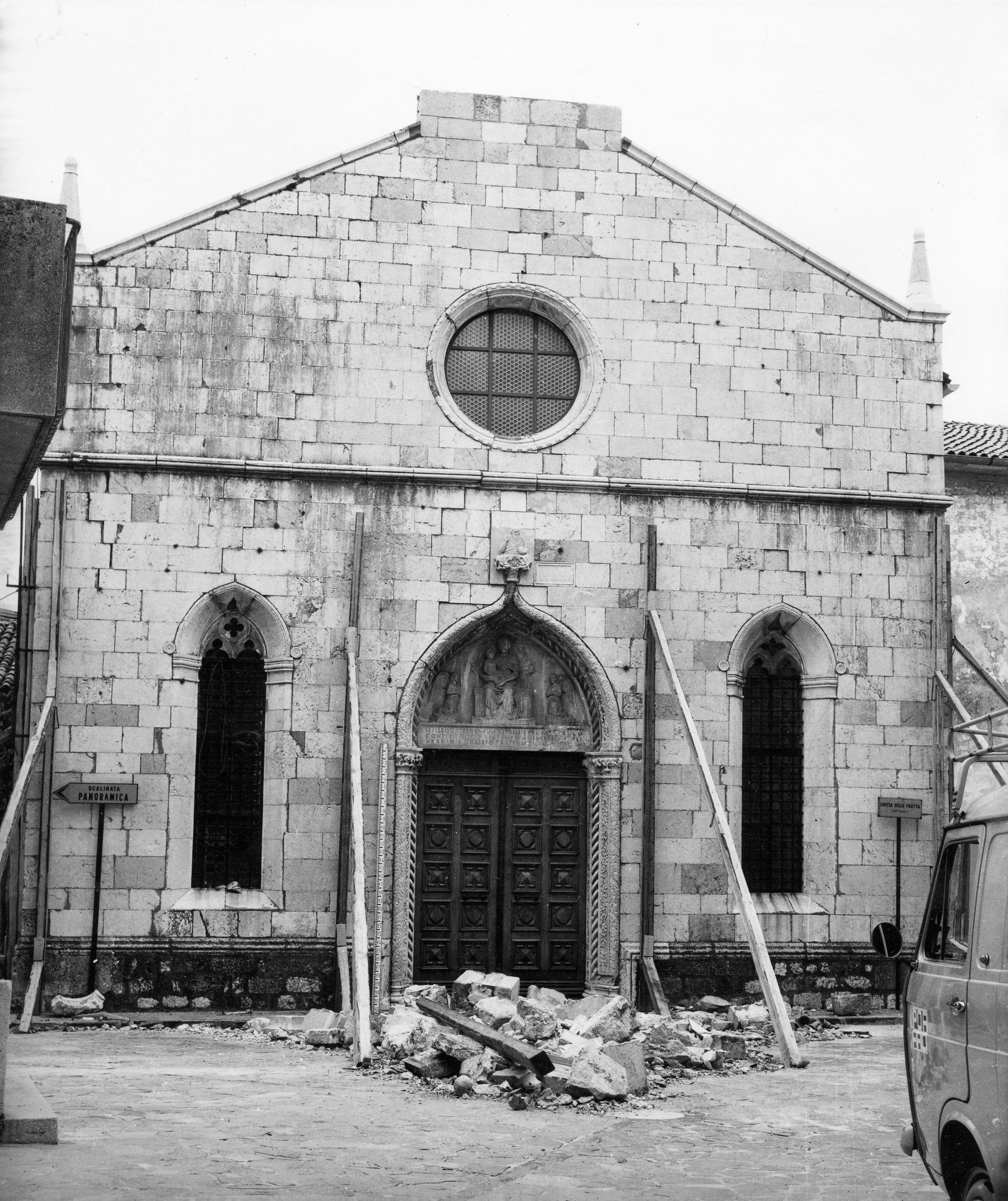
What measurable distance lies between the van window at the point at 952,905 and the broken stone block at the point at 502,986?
7177mm

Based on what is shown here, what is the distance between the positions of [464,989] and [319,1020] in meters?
1.34

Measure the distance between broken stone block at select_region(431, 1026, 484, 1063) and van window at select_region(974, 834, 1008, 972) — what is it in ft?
18.9

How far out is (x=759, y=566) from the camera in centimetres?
1705

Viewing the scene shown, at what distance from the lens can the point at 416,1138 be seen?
9805mm

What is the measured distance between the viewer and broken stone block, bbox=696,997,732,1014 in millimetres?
15727

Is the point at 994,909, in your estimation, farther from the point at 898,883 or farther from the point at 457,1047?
the point at 898,883

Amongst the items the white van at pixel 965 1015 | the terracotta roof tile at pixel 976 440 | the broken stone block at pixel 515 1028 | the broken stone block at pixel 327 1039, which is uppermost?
the terracotta roof tile at pixel 976 440

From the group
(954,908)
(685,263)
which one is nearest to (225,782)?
(685,263)

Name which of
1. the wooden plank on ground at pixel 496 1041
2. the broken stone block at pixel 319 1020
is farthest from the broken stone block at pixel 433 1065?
the broken stone block at pixel 319 1020

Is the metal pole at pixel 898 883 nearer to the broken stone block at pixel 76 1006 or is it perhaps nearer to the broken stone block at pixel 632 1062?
the broken stone block at pixel 632 1062

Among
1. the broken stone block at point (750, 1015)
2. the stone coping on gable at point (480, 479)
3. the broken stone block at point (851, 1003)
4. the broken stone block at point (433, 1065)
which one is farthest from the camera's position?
the broken stone block at point (851, 1003)

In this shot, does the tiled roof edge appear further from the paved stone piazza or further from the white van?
the white van

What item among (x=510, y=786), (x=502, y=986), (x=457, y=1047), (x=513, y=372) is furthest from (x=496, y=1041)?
(x=513, y=372)

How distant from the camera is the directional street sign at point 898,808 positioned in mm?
16859
